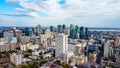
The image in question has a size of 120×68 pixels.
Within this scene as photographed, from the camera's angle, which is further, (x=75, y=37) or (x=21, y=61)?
(x=75, y=37)

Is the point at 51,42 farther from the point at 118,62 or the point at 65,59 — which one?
the point at 118,62

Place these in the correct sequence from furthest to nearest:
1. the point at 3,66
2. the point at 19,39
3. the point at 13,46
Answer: the point at 19,39
the point at 13,46
the point at 3,66

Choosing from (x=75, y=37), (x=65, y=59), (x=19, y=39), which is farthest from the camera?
(x=75, y=37)

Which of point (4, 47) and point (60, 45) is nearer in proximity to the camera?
point (60, 45)

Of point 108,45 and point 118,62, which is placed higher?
point 108,45

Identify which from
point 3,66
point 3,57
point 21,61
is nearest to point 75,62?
point 21,61

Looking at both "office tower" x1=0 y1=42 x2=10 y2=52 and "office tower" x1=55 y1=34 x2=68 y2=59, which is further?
"office tower" x1=0 y1=42 x2=10 y2=52

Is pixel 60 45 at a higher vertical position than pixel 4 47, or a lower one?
higher

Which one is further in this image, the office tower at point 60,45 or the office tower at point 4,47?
the office tower at point 4,47

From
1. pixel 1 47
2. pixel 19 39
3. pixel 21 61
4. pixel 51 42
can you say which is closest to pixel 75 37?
pixel 51 42
